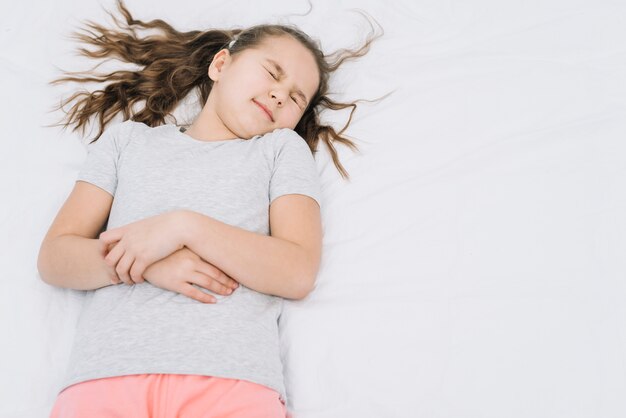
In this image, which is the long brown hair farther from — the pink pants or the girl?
the pink pants

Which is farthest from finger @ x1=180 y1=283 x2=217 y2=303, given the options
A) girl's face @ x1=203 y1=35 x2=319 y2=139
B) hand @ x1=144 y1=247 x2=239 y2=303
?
girl's face @ x1=203 y1=35 x2=319 y2=139

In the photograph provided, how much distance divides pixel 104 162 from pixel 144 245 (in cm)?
27

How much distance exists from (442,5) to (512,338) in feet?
2.86

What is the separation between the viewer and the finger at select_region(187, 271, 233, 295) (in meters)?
1.04

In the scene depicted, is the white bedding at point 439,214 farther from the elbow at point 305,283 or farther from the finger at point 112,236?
the finger at point 112,236

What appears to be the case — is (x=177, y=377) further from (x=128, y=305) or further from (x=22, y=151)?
(x=22, y=151)

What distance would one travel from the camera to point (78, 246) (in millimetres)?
1099

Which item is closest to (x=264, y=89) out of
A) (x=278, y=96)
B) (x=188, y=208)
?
(x=278, y=96)

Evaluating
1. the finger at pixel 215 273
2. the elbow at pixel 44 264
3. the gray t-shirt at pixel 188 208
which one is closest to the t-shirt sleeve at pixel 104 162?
the gray t-shirt at pixel 188 208

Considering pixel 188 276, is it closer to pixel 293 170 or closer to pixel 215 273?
pixel 215 273

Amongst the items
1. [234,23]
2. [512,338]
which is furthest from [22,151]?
[512,338]

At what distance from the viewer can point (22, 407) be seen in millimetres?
1010

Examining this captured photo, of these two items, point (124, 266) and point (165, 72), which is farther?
point (165, 72)

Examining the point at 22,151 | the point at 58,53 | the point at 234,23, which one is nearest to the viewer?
the point at 22,151
